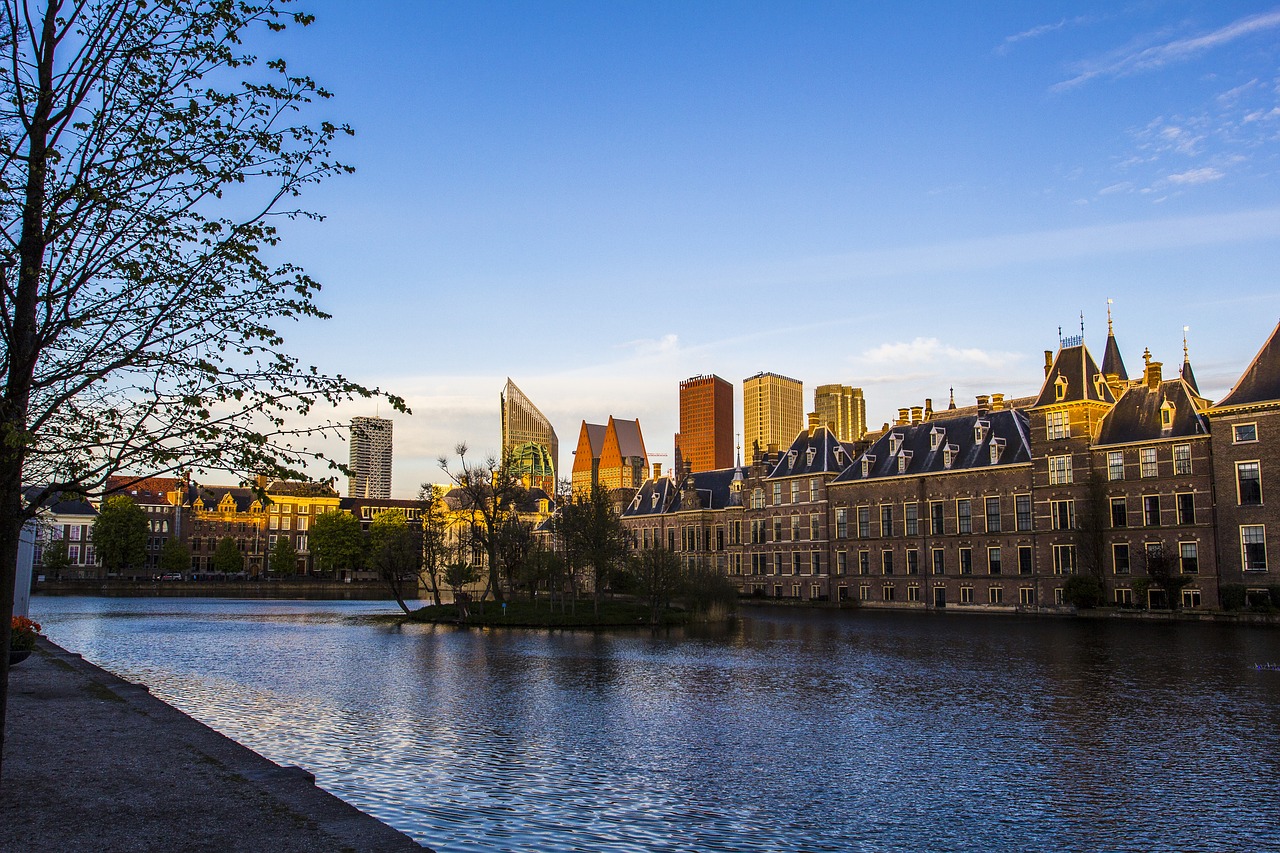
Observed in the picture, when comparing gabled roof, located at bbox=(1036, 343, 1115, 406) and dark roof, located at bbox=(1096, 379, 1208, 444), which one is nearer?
dark roof, located at bbox=(1096, 379, 1208, 444)

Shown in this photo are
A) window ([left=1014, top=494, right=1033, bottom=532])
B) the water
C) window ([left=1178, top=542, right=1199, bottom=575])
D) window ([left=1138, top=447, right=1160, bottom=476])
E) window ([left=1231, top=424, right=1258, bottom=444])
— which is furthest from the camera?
window ([left=1014, top=494, right=1033, bottom=532])

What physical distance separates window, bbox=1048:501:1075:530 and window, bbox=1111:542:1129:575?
114 inches

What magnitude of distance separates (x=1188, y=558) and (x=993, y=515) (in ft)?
44.7

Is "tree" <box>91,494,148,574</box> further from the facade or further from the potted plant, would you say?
the potted plant

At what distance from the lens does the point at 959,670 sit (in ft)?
98.3

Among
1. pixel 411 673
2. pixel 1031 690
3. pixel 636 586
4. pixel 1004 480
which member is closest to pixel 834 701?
pixel 1031 690

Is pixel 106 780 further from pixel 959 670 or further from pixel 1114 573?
pixel 1114 573

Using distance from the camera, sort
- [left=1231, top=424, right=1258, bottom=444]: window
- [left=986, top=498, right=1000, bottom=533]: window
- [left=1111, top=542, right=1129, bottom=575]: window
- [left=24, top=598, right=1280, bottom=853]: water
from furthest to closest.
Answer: [left=986, top=498, right=1000, bottom=533]: window, [left=1111, top=542, right=1129, bottom=575]: window, [left=1231, top=424, right=1258, bottom=444]: window, [left=24, top=598, right=1280, bottom=853]: water

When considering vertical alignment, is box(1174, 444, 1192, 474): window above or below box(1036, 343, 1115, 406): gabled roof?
below

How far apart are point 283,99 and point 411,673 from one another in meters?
21.6

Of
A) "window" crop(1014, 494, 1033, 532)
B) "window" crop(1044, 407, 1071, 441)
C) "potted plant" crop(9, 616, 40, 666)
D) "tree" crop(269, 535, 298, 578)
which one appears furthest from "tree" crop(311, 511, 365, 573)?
"potted plant" crop(9, 616, 40, 666)

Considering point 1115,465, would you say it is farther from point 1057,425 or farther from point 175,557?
point 175,557

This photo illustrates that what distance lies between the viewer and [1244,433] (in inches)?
2148

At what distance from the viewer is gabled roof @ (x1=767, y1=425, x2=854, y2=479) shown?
83.5 metres
